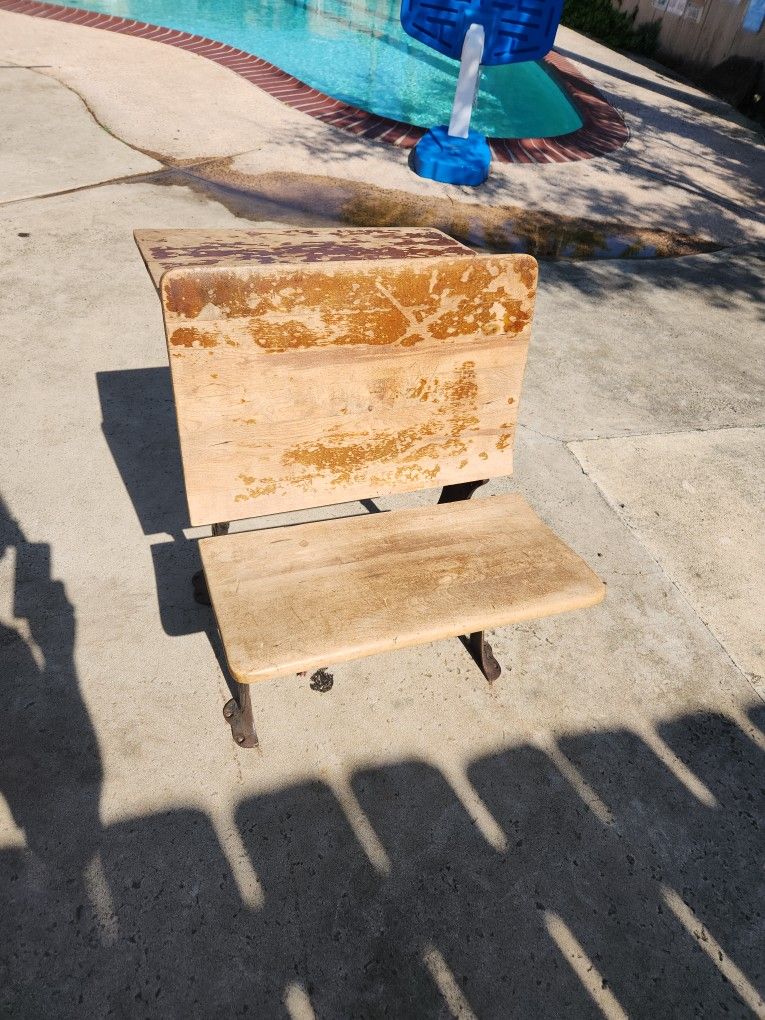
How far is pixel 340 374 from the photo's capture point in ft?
6.82

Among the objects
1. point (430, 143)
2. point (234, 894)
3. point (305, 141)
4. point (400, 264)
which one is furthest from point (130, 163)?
point (234, 894)

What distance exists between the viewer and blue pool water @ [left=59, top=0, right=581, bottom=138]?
10648mm

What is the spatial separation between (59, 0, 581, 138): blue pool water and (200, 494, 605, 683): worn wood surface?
375 inches

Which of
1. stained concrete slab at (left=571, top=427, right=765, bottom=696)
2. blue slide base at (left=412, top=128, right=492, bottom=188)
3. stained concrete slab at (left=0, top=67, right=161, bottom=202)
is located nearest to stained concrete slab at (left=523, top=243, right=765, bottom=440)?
stained concrete slab at (left=571, top=427, right=765, bottom=696)

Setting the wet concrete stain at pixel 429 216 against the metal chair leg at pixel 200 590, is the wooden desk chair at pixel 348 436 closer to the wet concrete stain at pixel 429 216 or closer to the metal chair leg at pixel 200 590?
the metal chair leg at pixel 200 590

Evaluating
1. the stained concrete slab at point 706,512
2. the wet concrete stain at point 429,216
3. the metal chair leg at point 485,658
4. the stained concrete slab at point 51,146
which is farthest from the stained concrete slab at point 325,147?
the metal chair leg at point 485,658

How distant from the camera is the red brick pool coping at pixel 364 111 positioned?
771cm

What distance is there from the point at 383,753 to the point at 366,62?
538 inches

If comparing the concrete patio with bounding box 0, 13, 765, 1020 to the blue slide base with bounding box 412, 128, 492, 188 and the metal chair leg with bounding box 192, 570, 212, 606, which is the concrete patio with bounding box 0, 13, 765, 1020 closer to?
the metal chair leg with bounding box 192, 570, 212, 606

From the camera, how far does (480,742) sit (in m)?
2.24

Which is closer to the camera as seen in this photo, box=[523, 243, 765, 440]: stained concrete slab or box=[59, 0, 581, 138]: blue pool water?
box=[523, 243, 765, 440]: stained concrete slab

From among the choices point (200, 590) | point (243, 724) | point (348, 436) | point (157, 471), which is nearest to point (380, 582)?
point (348, 436)

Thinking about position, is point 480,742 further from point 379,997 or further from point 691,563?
point 691,563

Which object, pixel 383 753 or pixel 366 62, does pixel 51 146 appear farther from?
pixel 366 62
